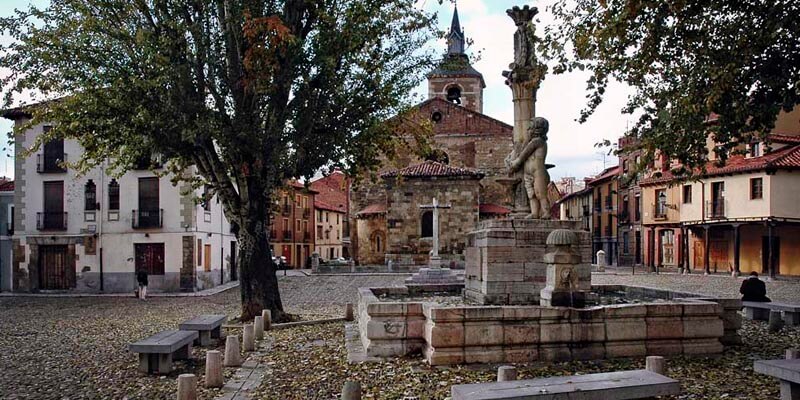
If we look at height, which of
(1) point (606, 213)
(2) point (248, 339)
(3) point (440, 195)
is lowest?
(2) point (248, 339)

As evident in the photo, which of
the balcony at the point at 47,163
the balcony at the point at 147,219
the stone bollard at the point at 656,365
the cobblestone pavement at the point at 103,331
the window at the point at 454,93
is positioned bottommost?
the cobblestone pavement at the point at 103,331

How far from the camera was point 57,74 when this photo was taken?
14836mm

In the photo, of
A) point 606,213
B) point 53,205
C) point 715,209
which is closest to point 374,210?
point 53,205

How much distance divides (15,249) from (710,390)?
29725 mm

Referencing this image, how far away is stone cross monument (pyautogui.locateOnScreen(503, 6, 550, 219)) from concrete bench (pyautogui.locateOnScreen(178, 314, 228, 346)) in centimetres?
607

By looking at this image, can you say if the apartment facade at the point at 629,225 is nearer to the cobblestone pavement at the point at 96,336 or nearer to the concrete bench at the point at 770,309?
the cobblestone pavement at the point at 96,336

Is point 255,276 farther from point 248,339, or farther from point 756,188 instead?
point 756,188

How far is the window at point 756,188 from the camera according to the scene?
3294 cm

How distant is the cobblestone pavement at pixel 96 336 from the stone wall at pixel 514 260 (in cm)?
465

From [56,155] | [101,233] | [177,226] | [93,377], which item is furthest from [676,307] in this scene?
[56,155]

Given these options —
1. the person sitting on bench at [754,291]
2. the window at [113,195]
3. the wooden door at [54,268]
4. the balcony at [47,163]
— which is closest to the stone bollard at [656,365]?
the person sitting on bench at [754,291]

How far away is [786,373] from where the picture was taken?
6.50 metres

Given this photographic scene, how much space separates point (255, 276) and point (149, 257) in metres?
14.2

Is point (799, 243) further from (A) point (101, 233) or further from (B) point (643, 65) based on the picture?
(A) point (101, 233)
